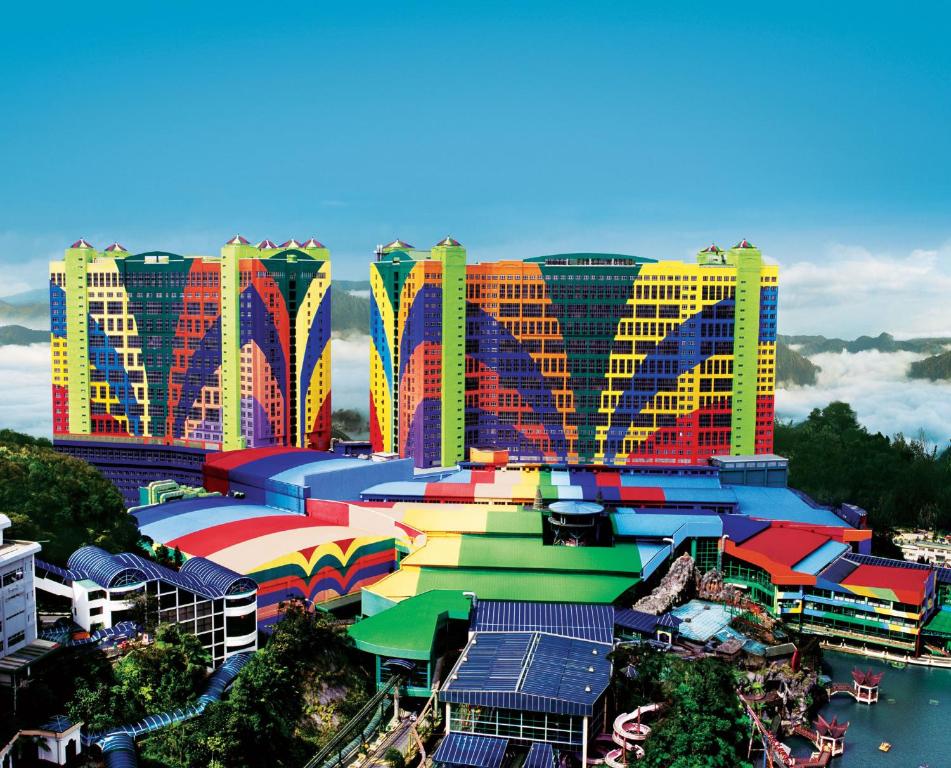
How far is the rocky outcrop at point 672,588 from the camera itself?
51.6 meters

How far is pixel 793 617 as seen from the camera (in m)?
53.7

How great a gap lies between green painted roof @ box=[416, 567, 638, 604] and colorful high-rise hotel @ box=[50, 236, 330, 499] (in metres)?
26.4

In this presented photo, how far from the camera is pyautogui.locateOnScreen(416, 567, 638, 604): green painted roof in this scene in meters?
48.9

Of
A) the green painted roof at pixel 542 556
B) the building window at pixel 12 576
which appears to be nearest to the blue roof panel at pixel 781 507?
the green painted roof at pixel 542 556

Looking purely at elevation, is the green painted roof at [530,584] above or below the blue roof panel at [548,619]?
above

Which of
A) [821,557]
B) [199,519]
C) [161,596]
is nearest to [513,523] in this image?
[821,557]

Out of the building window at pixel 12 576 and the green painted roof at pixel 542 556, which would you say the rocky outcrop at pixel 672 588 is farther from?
the building window at pixel 12 576

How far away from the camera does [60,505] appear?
50281mm

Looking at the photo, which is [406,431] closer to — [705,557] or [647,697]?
[705,557]

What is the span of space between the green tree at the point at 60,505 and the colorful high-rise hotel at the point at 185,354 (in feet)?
57.4

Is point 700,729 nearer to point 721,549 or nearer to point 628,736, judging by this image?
point 628,736

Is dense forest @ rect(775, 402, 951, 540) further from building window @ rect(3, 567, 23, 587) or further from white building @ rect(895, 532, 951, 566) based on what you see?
building window @ rect(3, 567, 23, 587)

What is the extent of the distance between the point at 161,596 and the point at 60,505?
11625 mm

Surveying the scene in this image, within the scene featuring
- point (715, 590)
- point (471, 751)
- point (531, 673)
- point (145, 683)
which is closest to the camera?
point (471, 751)
